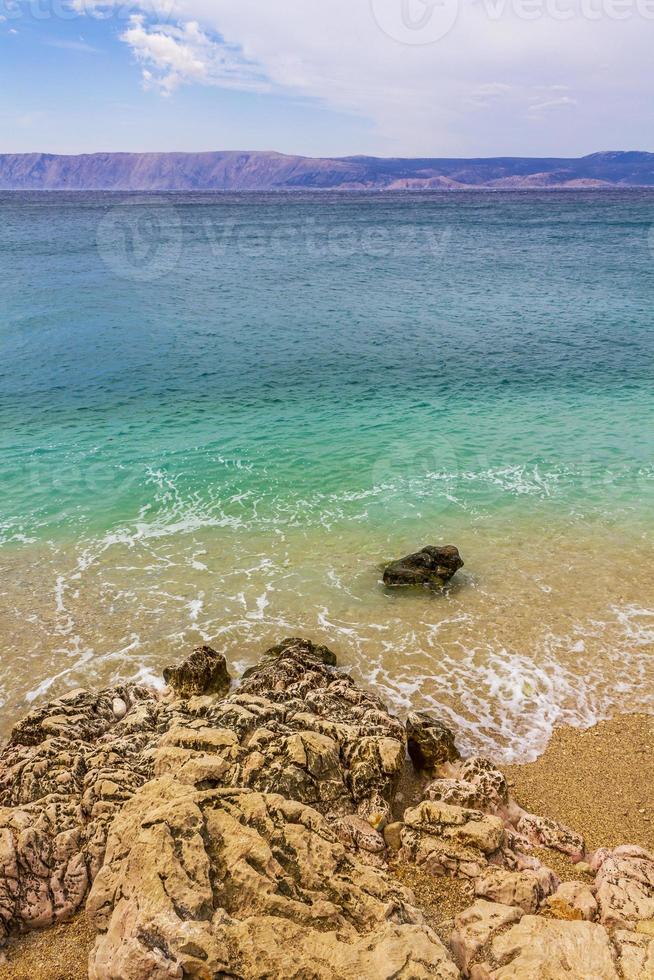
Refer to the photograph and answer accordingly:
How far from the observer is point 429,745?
1080 cm

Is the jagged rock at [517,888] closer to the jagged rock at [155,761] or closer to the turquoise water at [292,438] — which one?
the jagged rock at [155,761]

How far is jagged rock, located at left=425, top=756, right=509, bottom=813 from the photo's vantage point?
977cm

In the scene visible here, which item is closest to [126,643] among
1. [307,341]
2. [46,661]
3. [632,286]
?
[46,661]

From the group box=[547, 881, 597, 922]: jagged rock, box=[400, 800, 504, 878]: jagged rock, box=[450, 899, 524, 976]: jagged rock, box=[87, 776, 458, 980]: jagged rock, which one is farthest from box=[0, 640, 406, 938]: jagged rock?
box=[547, 881, 597, 922]: jagged rock

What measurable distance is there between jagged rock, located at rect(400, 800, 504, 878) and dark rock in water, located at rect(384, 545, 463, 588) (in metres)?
6.89

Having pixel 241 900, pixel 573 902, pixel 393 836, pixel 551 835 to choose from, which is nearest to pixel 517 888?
pixel 573 902

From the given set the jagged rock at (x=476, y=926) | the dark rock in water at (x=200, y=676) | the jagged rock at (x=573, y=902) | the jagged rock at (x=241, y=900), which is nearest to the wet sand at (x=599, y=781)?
the jagged rock at (x=573, y=902)

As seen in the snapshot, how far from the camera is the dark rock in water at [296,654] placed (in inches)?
497

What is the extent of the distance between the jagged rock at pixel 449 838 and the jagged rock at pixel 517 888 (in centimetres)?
30

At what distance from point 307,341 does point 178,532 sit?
2220cm

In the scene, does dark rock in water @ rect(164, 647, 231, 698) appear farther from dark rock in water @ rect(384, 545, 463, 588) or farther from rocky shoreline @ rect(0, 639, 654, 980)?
dark rock in water @ rect(384, 545, 463, 588)

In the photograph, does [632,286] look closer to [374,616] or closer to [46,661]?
[374,616]

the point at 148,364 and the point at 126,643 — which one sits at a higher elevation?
the point at 148,364

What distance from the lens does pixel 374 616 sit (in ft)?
49.5
